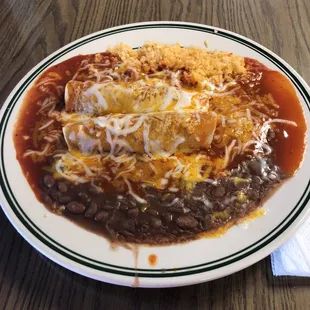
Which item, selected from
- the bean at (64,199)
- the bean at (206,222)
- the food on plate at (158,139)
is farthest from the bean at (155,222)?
the bean at (64,199)

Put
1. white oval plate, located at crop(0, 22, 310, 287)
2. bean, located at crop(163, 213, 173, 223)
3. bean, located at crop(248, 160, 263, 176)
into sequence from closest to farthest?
white oval plate, located at crop(0, 22, 310, 287) → bean, located at crop(163, 213, 173, 223) → bean, located at crop(248, 160, 263, 176)

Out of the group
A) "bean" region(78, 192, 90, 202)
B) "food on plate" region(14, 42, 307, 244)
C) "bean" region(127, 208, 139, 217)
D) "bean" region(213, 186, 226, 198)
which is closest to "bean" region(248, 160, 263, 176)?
"food on plate" region(14, 42, 307, 244)

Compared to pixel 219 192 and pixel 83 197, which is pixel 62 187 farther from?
pixel 219 192

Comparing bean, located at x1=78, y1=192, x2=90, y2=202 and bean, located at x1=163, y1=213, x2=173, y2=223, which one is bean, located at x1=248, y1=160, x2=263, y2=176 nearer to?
bean, located at x1=163, y1=213, x2=173, y2=223

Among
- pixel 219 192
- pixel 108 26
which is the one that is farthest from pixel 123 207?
pixel 108 26

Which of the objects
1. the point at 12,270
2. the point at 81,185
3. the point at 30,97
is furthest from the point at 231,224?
the point at 30,97

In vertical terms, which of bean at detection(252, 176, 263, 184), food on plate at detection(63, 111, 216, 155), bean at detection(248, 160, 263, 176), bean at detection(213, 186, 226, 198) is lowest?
bean at detection(213, 186, 226, 198)
